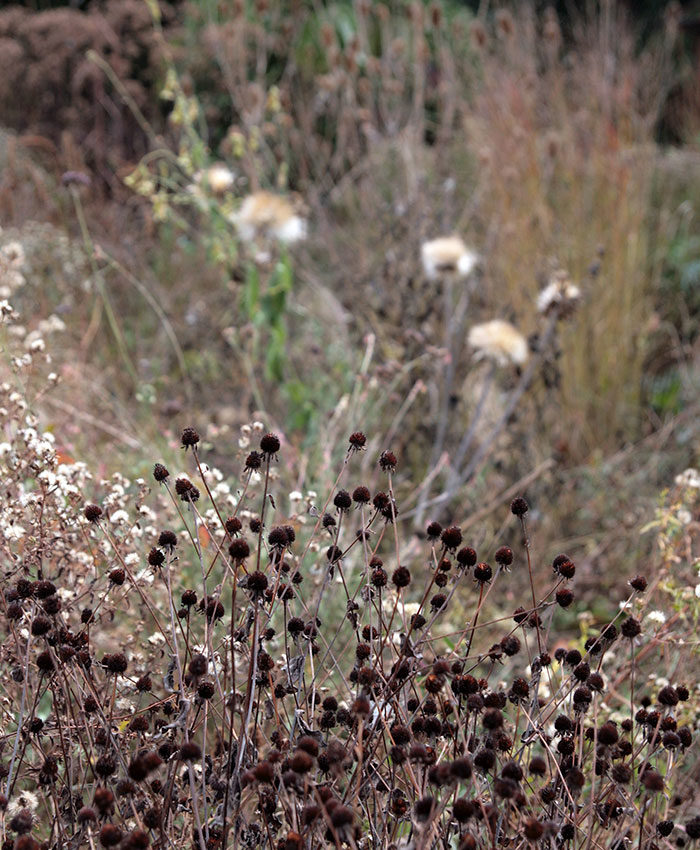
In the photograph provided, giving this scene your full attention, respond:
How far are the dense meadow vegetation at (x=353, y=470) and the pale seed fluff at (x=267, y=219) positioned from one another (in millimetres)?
16

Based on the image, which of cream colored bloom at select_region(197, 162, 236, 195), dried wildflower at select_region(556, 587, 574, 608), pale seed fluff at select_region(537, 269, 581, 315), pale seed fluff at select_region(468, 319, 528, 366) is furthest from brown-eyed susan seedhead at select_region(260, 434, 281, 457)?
cream colored bloom at select_region(197, 162, 236, 195)

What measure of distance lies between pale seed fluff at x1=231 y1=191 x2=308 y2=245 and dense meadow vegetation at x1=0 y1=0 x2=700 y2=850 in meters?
0.02

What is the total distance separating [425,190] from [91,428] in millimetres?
1897

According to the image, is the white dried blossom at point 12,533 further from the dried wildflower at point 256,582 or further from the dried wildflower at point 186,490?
the dried wildflower at point 256,582

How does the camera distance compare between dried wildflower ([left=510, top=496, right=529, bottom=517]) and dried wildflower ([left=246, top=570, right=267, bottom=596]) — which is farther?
dried wildflower ([left=510, top=496, right=529, bottom=517])

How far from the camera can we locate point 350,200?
5.23 m

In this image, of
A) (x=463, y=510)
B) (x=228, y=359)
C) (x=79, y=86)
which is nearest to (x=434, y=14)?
(x=228, y=359)

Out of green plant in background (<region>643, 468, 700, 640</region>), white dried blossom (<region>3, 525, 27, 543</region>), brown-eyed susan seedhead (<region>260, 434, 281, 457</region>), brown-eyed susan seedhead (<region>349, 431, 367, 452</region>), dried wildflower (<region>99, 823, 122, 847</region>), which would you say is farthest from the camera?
green plant in background (<region>643, 468, 700, 640</region>)

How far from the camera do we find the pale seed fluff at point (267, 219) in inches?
120

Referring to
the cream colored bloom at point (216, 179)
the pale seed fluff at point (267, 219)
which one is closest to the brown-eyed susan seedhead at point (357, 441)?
the pale seed fluff at point (267, 219)

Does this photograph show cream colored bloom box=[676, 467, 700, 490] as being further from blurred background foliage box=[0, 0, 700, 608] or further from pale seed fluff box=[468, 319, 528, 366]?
pale seed fluff box=[468, 319, 528, 366]

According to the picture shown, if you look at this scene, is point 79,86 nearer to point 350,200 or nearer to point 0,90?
point 0,90

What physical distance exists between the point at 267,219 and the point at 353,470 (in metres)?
0.86

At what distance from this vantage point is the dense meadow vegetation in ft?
4.13
